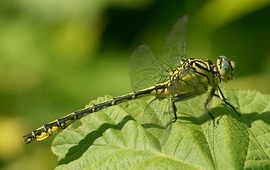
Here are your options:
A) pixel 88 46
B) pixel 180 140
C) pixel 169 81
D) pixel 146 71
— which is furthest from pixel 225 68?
pixel 88 46

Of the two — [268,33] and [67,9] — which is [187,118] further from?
[67,9]

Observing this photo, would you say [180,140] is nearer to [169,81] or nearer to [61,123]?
[169,81]

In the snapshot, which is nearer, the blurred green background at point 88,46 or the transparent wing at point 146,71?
the transparent wing at point 146,71

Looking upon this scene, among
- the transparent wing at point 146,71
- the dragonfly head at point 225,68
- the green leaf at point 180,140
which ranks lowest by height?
the green leaf at point 180,140

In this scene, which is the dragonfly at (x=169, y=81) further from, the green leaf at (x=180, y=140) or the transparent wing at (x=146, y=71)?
the green leaf at (x=180, y=140)

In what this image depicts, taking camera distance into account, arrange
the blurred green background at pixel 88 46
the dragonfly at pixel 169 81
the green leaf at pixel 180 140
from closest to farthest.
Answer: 1. the green leaf at pixel 180 140
2. the dragonfly at pixel 169 81
3. the blurred green background at pixel 88 46

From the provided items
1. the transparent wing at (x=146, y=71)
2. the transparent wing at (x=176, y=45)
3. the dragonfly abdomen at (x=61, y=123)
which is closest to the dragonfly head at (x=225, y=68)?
the transparent wing at (x=176, y=45)
